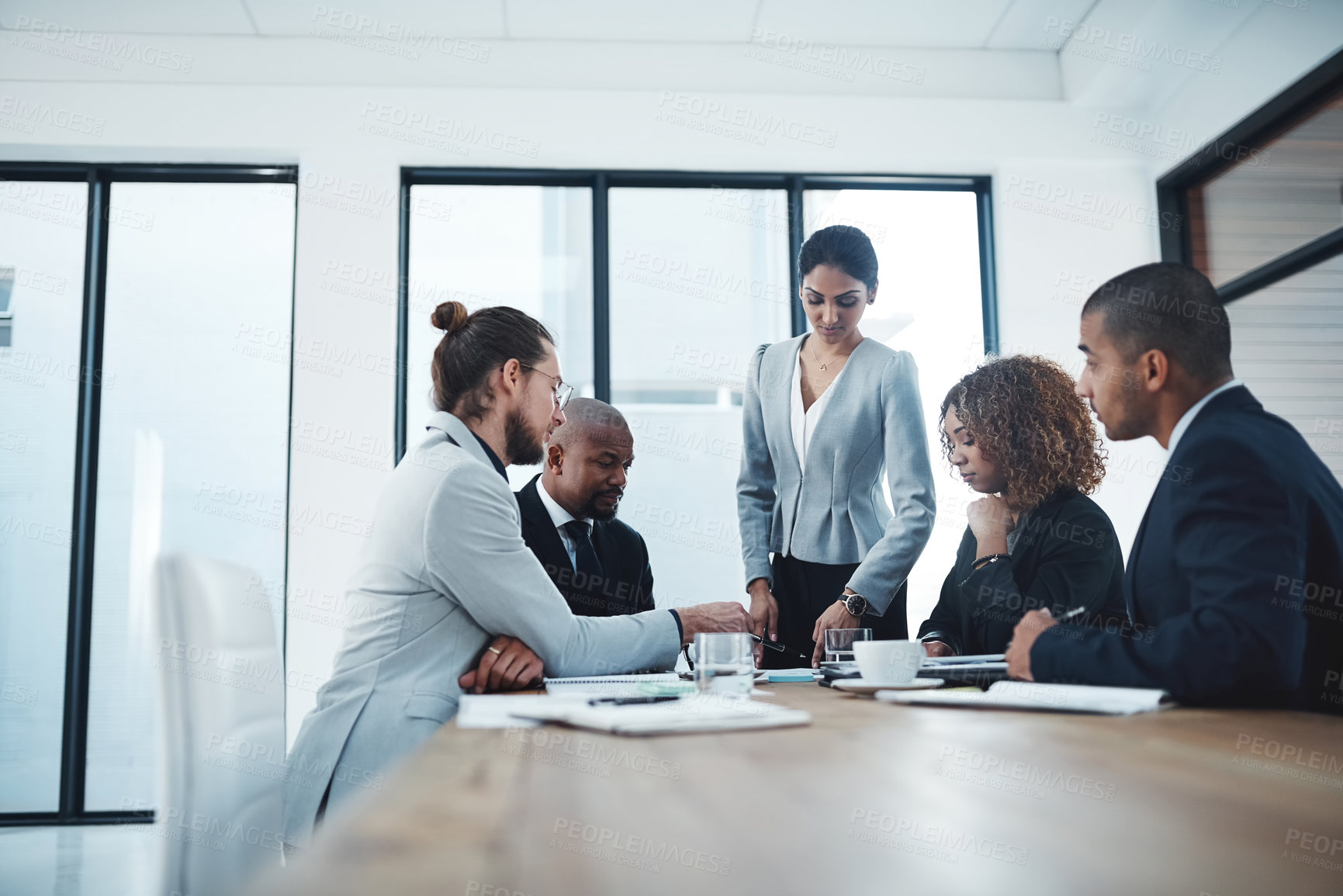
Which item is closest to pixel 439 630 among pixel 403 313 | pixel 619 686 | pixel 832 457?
pixel 619 686

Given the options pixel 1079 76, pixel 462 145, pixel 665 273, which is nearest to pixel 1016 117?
pixel 1079 76

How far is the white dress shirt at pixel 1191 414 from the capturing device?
1.32m

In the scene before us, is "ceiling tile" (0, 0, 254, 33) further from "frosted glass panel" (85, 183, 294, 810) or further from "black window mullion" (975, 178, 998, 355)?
"black window mullion" (975, 178, 998, 355)

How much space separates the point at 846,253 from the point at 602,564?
1047 mm

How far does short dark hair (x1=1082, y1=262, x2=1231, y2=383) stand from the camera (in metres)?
1.37

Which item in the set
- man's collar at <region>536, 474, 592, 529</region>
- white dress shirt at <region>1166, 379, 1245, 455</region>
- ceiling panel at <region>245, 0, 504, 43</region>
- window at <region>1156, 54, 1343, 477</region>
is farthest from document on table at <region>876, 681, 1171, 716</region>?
ceiling panel at <region>245, 0, 504, 43</region>

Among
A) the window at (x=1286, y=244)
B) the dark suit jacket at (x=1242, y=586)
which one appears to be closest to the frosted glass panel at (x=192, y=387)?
the dark suit jacket at (x=1242, y=586)

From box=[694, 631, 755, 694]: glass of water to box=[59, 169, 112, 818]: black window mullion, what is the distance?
358cm

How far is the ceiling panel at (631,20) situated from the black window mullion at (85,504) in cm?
188

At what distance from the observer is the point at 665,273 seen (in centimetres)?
432

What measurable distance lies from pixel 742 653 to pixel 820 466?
135 cm

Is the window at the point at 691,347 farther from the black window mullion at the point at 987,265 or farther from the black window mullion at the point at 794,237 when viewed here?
the black window mullion at the point at 987,265

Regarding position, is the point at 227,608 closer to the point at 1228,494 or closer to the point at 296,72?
the point at 1228,494

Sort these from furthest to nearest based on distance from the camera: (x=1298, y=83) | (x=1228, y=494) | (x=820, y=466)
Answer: (x=1298, y=83) < (x=820, y=466) < (x=1228, y=494)
